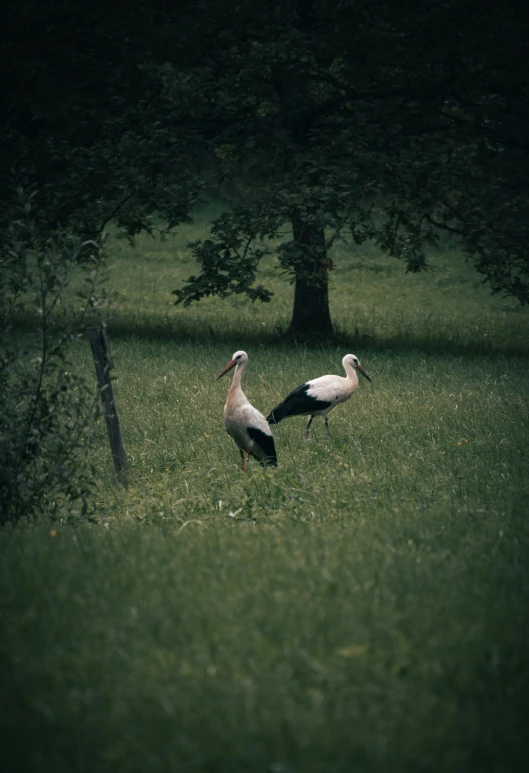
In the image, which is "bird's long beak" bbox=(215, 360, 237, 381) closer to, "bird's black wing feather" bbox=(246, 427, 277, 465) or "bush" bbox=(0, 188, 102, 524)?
"bird's black wing feather" bbox=(246, 427, 277, 465)

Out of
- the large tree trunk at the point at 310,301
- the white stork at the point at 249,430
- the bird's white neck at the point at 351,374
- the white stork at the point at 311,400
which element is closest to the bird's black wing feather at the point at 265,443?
the white stork at the point at 249,430

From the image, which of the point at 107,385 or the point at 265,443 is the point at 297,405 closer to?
the point at 265,443

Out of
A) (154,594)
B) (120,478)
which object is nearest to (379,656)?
(154,594)

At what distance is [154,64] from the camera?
18.3 metres

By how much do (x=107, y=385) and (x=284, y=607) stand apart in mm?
4107

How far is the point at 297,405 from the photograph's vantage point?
34.9 ft

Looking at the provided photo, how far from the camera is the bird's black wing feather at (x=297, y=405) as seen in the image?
34.9 ft

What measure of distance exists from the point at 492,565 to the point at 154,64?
15102mm

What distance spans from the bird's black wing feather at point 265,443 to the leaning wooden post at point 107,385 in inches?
52.2

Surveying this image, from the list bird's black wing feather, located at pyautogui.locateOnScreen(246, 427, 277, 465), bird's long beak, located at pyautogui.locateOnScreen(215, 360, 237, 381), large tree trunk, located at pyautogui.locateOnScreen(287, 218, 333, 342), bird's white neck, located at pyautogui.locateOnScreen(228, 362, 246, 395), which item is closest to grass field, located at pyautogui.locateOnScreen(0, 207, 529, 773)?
bird's black wing feather, located at pyautogui.locateOnScreen(246, 427, 277, 465)

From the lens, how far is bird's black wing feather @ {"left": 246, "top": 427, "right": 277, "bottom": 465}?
9.32 metres

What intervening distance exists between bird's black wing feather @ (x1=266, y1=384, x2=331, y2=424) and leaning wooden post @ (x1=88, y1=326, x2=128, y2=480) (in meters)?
2.17

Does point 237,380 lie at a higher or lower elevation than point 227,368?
lower

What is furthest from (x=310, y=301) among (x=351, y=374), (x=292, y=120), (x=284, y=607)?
(x=284, y=607)
